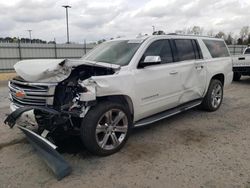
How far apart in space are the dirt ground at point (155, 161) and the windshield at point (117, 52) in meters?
1.45

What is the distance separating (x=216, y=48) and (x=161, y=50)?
230cm

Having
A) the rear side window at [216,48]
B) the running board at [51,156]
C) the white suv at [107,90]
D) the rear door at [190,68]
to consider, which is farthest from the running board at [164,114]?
the running board at [51,156]

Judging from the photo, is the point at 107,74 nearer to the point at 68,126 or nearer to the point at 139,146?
the point at 68,126

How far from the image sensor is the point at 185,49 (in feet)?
17.5

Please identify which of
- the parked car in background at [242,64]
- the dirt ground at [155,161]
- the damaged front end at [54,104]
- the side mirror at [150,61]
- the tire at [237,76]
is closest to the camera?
the dirt ground at [155,161]

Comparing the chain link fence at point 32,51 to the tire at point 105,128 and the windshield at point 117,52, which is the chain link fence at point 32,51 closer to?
the windshield at point 117,52

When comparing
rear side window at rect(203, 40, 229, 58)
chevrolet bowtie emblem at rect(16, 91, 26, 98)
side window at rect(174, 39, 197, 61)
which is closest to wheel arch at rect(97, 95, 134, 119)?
chevrolet bowtie emblem at rect(16, 91, 26, 98)

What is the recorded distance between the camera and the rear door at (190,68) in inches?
200

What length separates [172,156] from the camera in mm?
3779

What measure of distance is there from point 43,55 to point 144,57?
762 inches

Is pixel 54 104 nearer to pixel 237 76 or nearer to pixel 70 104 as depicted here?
pixel 70 104

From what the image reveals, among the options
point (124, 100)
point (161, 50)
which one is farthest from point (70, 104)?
point (161, 50)

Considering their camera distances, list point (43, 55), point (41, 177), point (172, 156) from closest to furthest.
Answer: point (41, 177), point (172, 156), point (43, 55)

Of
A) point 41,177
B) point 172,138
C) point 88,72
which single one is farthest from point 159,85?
point 41,177
